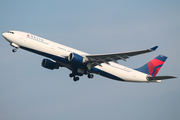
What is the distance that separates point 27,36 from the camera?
38.9 meters

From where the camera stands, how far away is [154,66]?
4928 centimetres

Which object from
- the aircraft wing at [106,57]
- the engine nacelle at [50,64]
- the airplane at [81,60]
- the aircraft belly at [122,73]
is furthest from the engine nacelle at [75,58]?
the engine nacelle at [50,64]

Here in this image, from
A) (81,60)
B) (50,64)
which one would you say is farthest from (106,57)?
(50,64)

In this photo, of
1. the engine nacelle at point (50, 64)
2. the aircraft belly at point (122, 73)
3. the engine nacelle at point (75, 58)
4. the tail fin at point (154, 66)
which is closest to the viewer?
the engine nacelle at point (75, 58)

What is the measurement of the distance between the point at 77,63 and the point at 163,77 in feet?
48.3

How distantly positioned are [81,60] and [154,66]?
16.2 metres

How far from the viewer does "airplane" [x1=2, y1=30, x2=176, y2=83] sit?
3872 centimetres

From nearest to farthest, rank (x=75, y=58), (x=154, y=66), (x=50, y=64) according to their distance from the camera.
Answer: (x=75, y=58), (x=50, y=64), (x=154, y=66)

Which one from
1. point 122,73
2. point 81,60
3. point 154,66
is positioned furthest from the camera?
point 154,66

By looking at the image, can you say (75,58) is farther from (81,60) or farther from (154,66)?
(154,66)

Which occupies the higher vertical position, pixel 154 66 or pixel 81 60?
pixel 154 66

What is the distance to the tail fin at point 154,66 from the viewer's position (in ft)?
160

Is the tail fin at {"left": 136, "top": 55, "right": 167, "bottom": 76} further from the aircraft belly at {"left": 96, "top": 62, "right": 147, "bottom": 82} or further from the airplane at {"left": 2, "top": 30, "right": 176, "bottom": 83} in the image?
the aircraft belly at {"left": 96, "top": 62, "right": 147, "bottom": 82}

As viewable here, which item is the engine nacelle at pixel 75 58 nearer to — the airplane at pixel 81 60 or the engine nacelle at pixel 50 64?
the airplane at pixel 81 60
